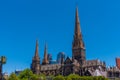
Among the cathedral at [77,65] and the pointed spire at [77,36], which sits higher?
the pointed spire at [77,36]

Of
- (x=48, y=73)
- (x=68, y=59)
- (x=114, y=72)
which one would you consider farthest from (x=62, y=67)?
(x=114, y=72)

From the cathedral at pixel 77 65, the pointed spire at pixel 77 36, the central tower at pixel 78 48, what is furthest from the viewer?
the pointed spire at pixel 77 36

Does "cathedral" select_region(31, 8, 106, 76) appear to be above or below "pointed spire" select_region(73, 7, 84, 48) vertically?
below

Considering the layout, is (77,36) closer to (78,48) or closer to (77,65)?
(78,48)

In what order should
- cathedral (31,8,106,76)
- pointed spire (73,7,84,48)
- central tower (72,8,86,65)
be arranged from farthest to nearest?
pointed spire (73,7,84,48) < central tower (72,8,86,65) < cathedral (31,8,106,76)

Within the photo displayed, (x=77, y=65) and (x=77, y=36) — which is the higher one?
(x=77, y=36)

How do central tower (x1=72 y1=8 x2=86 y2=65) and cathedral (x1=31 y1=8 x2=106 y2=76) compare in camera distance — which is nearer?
cathedral (x1=31 y1=8 x2=106 y2=76)

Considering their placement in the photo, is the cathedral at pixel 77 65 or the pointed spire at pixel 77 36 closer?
the cathedral at pixel 77 65

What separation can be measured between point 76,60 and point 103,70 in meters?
13.0

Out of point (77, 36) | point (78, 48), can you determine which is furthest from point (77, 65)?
point (77, 36)

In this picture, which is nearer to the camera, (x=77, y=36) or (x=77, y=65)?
(x=77, y=65)

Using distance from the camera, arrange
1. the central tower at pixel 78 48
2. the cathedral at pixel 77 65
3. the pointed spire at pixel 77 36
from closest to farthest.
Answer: the cathedral at pixel 77 65, the central tower at pixel 78 48, the pointed spire at pixel 77 36

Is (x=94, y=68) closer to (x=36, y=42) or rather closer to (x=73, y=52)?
(x=73, y=52)

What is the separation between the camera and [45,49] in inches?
6732
